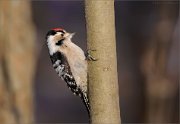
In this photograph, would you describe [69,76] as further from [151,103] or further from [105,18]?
[151,103]

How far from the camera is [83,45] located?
9438mm

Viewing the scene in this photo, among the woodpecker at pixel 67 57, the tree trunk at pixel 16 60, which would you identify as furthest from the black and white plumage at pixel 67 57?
the tree trunk at pixel 16 60

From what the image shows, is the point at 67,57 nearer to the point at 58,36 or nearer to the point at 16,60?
the point at 58,36

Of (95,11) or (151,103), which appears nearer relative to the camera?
(95,11)

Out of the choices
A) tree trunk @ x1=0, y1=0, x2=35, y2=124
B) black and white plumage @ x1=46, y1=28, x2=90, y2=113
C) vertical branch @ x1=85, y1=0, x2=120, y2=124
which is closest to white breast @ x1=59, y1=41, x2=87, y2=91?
black and white plumage @ x1=46, y1=28, x2=90, y2=113

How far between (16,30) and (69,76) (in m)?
1.67

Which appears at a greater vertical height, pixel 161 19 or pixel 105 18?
pixel 105 18

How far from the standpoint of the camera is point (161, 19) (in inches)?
245

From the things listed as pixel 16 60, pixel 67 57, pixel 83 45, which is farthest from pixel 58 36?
pixel 83 45

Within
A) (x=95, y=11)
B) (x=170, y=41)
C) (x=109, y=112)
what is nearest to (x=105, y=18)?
(x=95, y=11)

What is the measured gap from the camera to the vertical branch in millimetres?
2326

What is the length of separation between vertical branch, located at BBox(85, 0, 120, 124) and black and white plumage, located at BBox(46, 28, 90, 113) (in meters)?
1.12

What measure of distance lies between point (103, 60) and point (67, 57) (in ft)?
4.15

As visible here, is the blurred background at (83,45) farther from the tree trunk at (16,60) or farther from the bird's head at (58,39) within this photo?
the bird's head at (58,39)
